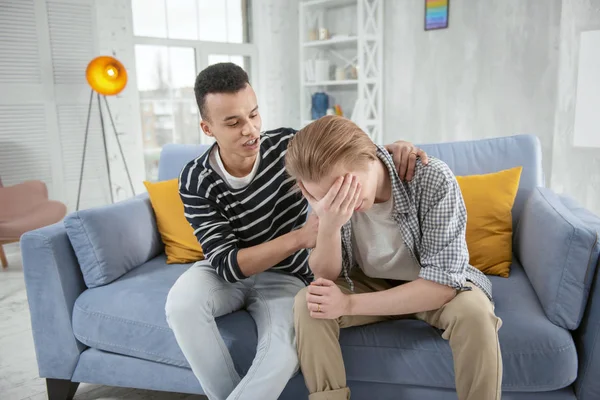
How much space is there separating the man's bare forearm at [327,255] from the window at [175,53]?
3.12m

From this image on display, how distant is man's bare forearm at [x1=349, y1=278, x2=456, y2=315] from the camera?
4.17 ft

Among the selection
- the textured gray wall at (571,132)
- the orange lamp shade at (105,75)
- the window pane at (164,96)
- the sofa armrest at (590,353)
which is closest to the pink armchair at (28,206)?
the orange lamp shade at (105,75)

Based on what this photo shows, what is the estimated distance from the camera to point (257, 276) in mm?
1600

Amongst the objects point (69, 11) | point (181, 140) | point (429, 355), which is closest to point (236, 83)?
point (429, 355)

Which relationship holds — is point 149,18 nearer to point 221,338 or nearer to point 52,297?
point 52,297

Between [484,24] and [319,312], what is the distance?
306cm

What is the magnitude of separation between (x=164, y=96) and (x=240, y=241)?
2.95 m

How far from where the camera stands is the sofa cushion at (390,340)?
1.33m

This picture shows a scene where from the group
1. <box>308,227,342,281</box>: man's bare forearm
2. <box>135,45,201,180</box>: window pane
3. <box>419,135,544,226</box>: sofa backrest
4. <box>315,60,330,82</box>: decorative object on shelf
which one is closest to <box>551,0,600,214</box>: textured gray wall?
<box>419,135,544,226</box>: sofa backrest

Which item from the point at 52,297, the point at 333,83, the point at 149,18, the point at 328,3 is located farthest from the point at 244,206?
the point at 328,3

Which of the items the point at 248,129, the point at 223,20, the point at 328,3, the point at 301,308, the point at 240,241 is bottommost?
the point at 301,308

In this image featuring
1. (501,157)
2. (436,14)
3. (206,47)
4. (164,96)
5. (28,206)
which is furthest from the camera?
(206,47)

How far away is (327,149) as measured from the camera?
1.17m

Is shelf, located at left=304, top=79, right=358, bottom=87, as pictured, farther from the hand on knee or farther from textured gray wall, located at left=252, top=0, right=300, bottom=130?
the hand on knee
